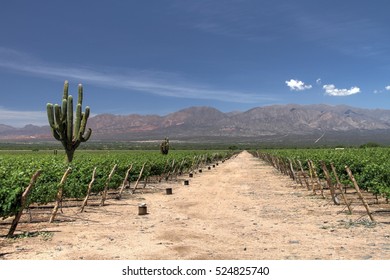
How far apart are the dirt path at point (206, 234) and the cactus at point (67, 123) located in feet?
35.6

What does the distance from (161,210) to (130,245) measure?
22.0 ft

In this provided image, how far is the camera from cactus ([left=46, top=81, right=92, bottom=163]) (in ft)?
95.7

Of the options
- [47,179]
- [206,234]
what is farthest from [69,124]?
[206,234]

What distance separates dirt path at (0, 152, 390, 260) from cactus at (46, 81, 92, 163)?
10858 mm

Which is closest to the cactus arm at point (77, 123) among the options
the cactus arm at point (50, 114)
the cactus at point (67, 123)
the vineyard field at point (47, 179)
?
the cactus at point (67, 123)

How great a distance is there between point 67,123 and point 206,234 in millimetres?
19729

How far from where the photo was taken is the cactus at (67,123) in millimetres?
29156

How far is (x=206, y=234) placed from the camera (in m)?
13.0

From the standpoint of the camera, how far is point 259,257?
10172 mm

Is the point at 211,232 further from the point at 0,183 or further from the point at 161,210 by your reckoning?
the point at 0,183

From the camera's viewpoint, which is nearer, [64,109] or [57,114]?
[57,114]

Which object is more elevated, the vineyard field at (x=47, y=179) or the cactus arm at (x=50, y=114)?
the cactus arm at (x=50, y=114)

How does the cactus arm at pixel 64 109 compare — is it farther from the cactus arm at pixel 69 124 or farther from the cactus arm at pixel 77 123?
the cactus arm at pixel 77 123

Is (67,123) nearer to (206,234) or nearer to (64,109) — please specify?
(64,109)
